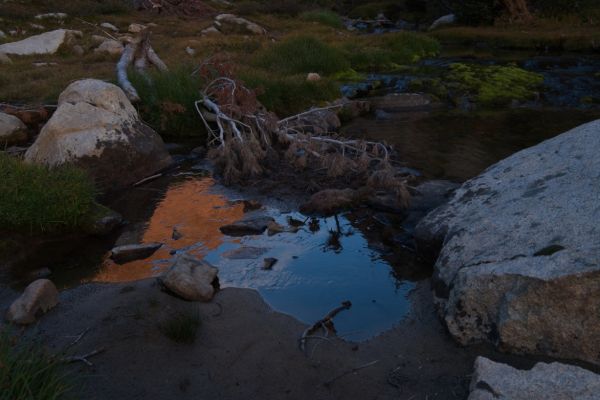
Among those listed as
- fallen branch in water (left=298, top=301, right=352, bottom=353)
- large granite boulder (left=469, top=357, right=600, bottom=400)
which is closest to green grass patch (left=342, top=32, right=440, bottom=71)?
fallen branch in water (left=298, top=301, right=352, bottom=353)

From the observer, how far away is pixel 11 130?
977 centimetres

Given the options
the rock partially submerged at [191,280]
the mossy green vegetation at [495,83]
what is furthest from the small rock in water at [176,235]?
the mossy green vegetation at [495,83]

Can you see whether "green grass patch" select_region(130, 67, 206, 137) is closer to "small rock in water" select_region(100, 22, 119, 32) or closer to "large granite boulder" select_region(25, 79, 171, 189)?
"large granite boulder" select_region(25, 79, 171, 189)

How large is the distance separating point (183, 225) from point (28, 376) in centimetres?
416

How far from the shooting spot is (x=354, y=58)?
18.5 m

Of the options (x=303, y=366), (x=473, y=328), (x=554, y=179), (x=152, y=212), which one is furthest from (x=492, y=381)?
(x=152, y=212)

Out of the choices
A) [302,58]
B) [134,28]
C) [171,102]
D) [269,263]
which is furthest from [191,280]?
[134,28]

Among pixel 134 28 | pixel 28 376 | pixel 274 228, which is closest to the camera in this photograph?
pixel 28 376

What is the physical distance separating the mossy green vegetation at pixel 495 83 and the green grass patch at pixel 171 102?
730 cm

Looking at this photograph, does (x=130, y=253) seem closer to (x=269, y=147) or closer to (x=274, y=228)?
(x=274, y=228)

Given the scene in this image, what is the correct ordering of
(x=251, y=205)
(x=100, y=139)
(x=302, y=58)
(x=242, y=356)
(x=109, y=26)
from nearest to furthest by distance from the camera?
(x=242, y=356) < (x=251, y=205) < (x=100, y=139) < (x=302, y=58) < (x=109, y=26)

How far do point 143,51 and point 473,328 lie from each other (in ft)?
40.9

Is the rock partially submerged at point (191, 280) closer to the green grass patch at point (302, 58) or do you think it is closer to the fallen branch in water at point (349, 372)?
the fallen branch in water at point (349, 372)

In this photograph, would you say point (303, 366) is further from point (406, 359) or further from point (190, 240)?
point (190, 240)
